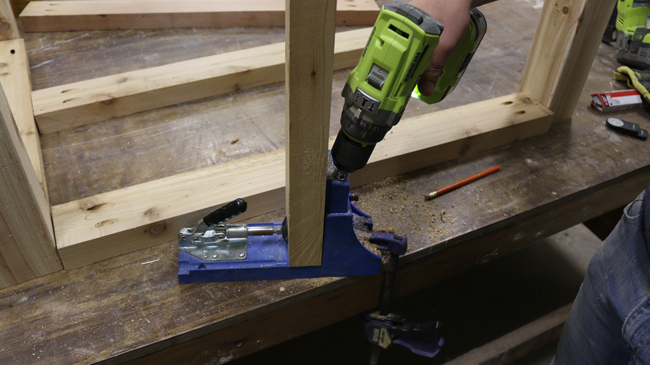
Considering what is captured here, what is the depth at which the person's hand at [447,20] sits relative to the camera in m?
0.96

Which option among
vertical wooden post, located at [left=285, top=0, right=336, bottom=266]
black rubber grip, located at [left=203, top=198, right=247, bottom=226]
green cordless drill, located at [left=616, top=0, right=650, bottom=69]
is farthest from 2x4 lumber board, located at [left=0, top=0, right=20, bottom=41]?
green cordless drill, located at [left=616, top=0, right=650, bottom=69]

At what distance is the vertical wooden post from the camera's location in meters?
0.70

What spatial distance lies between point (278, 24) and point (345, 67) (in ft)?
1.28

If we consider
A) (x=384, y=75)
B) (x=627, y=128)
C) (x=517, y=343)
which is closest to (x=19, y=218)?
(x=384, y=75)

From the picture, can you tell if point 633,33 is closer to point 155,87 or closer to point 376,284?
point 376,284

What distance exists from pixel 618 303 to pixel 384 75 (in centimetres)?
68

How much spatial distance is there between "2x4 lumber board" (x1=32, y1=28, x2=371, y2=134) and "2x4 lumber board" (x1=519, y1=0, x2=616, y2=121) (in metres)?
0.60

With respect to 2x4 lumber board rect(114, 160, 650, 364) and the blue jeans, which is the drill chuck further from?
the blue jeans

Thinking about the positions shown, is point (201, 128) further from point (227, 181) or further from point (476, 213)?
point (476, 213)

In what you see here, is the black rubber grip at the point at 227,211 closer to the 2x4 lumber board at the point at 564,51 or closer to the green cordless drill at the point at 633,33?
the 2x4 lumber board at the point at 564,51

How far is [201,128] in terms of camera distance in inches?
57.0

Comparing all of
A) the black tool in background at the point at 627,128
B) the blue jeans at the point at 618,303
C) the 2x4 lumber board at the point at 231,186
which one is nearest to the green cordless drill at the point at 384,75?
the 2x4 lumber board at the point at 231,186

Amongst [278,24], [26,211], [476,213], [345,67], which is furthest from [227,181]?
[278,24]

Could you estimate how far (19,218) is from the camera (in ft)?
3.11
